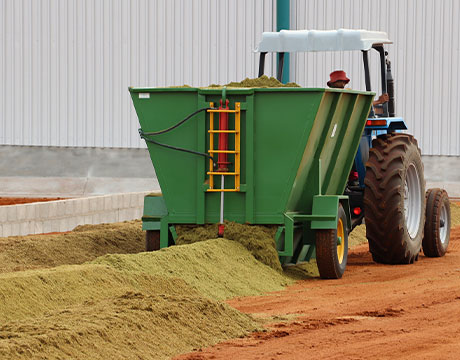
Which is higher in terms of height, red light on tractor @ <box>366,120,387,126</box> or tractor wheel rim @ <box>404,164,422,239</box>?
red light on tractor @ <box>366,120,387,126</box>

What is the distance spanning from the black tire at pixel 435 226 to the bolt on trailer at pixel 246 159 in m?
2.39

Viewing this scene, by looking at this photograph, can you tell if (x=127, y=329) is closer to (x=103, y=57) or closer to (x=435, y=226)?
(x=435, y=226)

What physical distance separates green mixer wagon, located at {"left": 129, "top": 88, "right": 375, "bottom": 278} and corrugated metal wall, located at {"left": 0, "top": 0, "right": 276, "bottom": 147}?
12866 millimetres

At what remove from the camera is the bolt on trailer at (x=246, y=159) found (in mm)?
9883

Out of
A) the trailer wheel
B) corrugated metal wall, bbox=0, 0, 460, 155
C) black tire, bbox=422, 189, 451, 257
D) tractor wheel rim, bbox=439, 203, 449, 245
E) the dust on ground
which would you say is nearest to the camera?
the dust on ground

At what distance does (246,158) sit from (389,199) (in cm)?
196

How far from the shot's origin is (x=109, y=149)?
75.6ft

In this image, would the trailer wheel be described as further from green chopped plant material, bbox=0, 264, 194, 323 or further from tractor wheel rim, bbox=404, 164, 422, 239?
tractor wheel rim, bbox=404, 164, 422, 239

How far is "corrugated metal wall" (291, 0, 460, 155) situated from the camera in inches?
871

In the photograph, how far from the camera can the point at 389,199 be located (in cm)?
1098

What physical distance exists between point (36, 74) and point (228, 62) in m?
4.63

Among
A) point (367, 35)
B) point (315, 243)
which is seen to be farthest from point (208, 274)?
point (367, 35)

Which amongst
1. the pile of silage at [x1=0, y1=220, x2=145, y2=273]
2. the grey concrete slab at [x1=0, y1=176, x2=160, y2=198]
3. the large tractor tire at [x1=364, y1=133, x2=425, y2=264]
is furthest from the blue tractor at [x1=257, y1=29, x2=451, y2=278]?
the grey concrete slab at [x1=0, y1=176, x2=160, y2=198]

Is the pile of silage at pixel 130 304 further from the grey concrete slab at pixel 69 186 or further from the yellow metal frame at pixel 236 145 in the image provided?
the grey concrete slab at pixel 69 186
